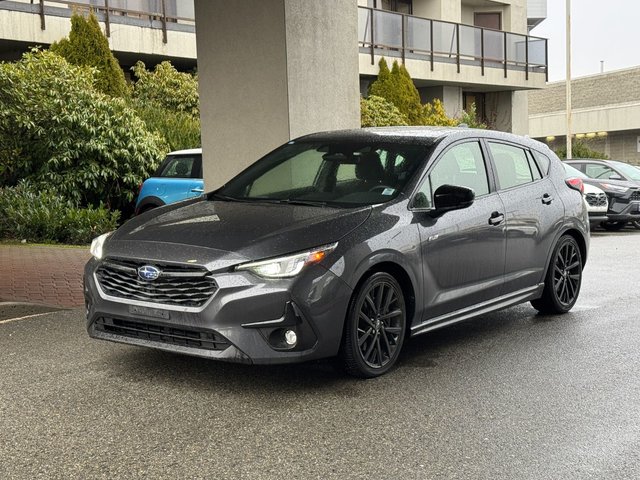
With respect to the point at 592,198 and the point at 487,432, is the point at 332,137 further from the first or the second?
the point at 592,198

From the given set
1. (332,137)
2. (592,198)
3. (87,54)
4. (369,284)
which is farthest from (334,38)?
(87,54)

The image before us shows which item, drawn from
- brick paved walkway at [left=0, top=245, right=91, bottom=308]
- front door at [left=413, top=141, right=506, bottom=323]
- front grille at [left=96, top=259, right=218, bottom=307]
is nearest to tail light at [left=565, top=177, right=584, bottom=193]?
front door at [left=413, top=141, right=506, bottom=323]

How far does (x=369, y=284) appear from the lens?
596 cm

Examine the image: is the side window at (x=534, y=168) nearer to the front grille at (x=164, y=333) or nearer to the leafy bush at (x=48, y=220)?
the front grille at (x=164, y=333)

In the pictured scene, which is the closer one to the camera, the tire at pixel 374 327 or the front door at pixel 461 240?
the tire at pixel 374 327

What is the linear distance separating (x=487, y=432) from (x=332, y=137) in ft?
10.5

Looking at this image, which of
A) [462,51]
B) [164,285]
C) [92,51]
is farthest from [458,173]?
[462,51]

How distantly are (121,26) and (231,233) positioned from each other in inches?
766

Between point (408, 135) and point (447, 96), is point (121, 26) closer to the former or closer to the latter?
point (447, 96)

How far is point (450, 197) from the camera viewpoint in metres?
6.52

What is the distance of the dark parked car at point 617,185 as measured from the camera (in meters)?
19.7

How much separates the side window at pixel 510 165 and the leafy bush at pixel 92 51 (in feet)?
50.7

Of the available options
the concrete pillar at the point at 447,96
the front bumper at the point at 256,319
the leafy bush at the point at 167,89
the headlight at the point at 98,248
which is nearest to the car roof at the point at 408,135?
the front bumper at the point at 256,319

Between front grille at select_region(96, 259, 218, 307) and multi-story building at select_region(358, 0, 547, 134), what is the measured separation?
2312 centimetres
